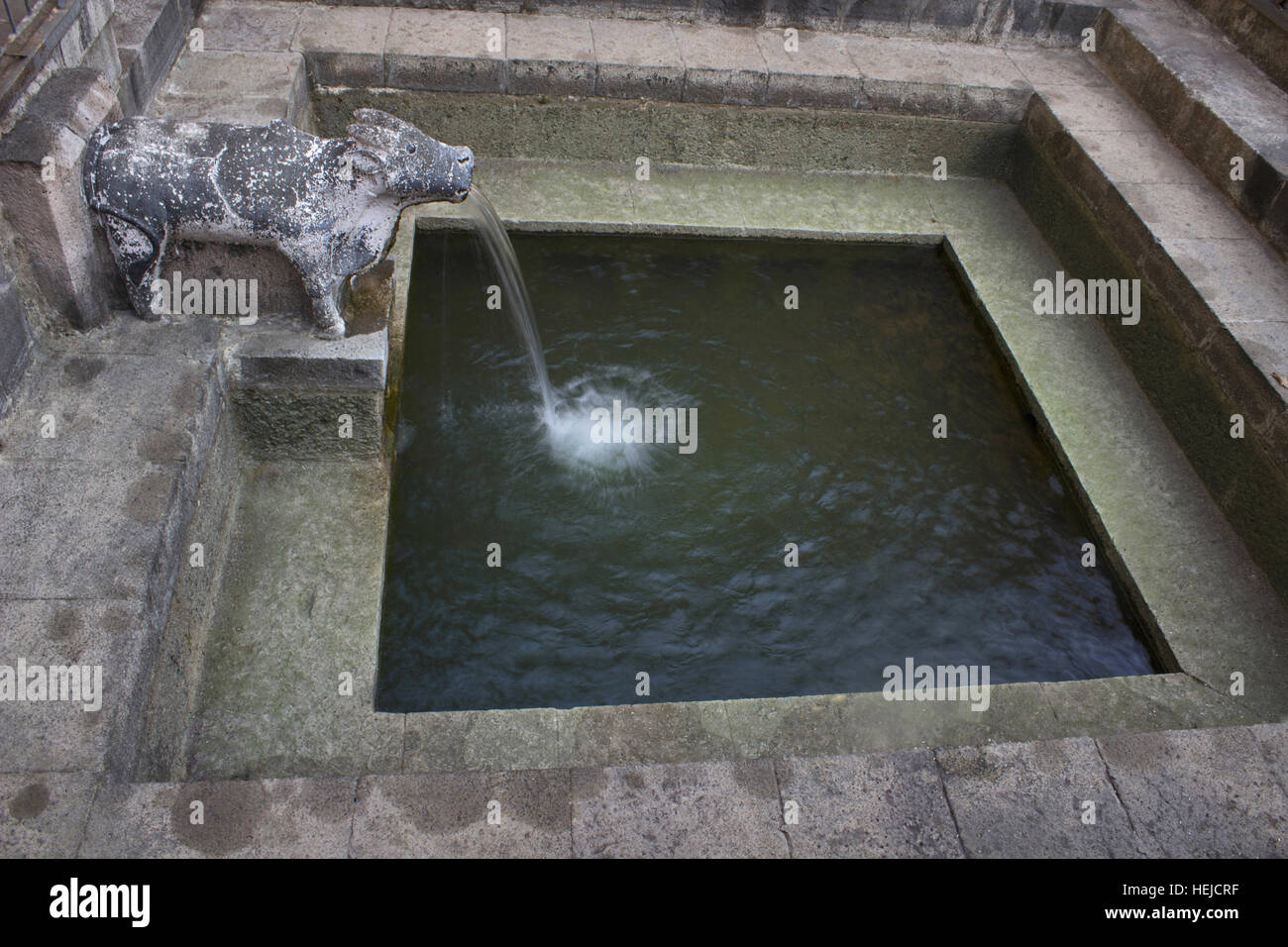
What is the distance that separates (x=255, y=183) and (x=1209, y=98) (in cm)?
625

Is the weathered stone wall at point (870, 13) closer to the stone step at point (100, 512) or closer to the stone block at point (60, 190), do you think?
the stone block at point (60, 190)

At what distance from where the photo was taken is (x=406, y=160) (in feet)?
13.4

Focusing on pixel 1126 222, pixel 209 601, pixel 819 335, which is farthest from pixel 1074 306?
pixel 209 601

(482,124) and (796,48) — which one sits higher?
(796,48)

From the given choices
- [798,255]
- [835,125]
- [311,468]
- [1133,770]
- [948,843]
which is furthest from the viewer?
[835,125]

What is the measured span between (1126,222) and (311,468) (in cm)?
506

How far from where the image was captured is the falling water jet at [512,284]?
542 cm

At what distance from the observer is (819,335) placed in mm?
6055

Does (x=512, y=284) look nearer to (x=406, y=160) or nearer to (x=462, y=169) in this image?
(x=462, y=169)

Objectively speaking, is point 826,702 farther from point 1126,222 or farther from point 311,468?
point 1126,222

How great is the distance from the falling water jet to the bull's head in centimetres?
116

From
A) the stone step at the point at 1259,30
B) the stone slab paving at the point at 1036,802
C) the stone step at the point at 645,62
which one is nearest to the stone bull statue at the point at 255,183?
the stone step at the point at 645,62

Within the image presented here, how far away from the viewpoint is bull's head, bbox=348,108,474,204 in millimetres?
4047

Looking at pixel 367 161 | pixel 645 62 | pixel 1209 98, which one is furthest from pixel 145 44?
pixel 1209 98
